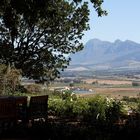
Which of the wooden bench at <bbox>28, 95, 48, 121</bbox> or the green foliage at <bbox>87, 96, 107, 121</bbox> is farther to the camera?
the green foliage at <bbox>87, 96, 107, 121</bbox>

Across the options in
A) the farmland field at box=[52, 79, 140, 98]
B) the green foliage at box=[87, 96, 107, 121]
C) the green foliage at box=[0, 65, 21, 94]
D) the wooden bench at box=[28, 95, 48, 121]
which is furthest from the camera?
the farmland field at box=[52, 79, 140, 98]

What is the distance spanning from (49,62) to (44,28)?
2.91 metres

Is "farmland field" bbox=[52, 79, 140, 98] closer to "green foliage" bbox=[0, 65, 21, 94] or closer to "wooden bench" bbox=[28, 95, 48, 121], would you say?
"green foliage" bbox=[0, 65, 21, 94]

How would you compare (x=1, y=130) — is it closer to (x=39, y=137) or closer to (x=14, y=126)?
(x=14, y=126)

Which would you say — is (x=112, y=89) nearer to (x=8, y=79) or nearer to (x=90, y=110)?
(x=8, y=79)

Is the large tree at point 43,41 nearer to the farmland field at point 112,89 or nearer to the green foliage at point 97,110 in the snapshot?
the farmland field at point 112,89

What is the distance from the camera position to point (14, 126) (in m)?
13.7

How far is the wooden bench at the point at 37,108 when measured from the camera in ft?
49.4

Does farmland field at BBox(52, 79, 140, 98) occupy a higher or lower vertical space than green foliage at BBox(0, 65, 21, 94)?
higher

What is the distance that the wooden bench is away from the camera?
15.1 meters

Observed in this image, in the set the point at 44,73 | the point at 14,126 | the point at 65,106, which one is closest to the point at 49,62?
the point at 44,73

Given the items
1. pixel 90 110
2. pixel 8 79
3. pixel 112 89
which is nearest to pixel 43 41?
pixel 8 79

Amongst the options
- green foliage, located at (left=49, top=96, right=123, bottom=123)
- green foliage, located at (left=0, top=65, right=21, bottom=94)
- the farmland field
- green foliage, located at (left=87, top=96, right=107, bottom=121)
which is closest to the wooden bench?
green foliage, located at (left=49, top=96, right=123, bottom=123)

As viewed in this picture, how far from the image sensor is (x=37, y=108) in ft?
50.2
